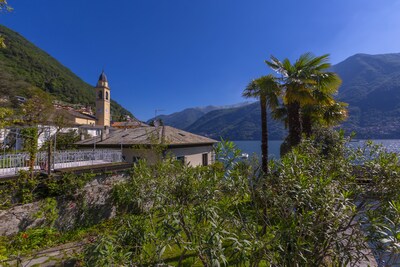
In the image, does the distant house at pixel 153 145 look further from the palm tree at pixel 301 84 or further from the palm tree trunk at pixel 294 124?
the palm tree at pixel 301 84

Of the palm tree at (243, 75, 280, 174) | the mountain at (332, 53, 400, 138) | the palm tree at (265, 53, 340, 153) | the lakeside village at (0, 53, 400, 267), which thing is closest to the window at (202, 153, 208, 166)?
the palm tree at (243, 75, 280, 174)

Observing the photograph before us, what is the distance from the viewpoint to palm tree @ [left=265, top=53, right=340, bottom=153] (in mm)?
10125

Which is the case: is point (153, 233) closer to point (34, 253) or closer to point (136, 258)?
point (136, 258)

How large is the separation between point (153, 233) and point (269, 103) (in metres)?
11.4

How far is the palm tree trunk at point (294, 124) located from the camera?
1021cm

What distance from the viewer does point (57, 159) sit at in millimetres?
12055

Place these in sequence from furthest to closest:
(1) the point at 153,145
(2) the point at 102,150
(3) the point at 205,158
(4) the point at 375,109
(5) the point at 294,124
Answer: (4) the point at 375,109
(3) the point at 205,158
(2) the point at 102,150
(1) the point at 153,145
(5) the point at 294,124

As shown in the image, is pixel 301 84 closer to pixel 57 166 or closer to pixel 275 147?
pixel 57 166

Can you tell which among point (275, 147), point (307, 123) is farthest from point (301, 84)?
point (275, 147)

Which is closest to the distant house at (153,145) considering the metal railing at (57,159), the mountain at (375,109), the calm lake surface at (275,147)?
the metal railing at (57,159)

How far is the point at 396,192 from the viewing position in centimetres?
337

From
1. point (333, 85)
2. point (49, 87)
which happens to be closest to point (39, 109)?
point (333, 85)

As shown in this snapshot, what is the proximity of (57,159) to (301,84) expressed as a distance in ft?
45.0

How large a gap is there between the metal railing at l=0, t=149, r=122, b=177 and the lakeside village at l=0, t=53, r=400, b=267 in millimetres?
77
